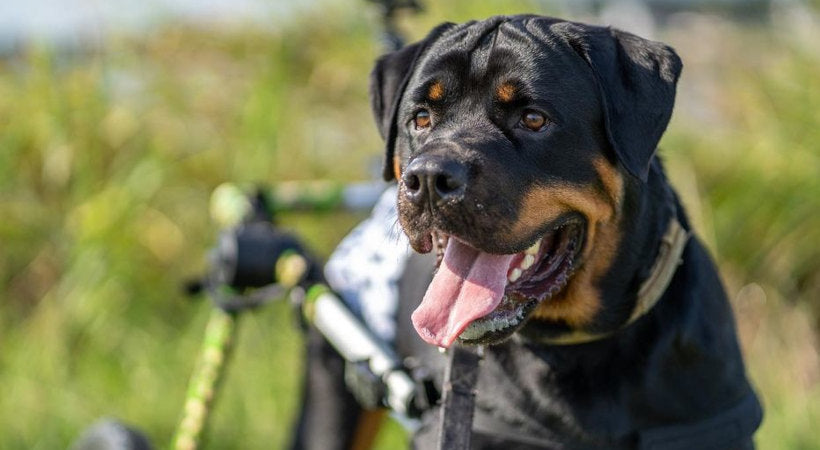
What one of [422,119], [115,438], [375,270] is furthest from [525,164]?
[115,438]

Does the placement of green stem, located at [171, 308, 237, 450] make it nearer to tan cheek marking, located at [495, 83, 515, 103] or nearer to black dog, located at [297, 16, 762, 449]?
black dog, located at [297, 16, 762, 449]

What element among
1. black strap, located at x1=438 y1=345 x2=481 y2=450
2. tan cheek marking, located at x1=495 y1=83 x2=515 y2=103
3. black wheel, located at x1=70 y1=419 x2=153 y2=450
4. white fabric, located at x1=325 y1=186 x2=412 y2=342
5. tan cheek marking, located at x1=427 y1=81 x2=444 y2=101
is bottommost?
black wheel, located at x1=70 y1=419 x2=153 y2=450

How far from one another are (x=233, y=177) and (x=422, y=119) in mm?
3375

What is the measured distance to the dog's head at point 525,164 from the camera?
2.16 meters

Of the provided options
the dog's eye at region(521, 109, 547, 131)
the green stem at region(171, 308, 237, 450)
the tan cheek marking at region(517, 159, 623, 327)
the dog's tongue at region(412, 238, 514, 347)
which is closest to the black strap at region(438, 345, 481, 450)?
the dog's tongue at region(412, 238, 514, 347)

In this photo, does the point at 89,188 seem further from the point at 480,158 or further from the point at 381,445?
the point at 480,158

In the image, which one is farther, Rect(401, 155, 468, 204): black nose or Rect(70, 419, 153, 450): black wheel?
Rect(70, 419, 153, 450): black wheel

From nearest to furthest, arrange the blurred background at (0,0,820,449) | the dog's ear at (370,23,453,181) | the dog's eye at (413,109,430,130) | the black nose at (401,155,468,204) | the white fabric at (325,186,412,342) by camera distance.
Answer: the black nose at (401,155,468,204), the dog's eye at (413,109,430,130), the dog's ear at (370,23,453,181), the white fabric at (325,186,412,342), the blurred background at (0,0,820,449)

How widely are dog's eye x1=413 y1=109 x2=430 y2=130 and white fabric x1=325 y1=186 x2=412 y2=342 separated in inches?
14.1

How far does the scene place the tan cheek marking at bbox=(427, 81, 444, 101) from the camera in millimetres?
2422

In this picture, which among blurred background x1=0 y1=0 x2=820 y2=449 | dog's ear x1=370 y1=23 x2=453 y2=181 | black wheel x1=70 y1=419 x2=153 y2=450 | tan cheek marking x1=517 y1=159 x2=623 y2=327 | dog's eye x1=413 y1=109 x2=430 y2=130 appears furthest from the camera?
blurred background x1=0 y1=0 x2=820 y2=449

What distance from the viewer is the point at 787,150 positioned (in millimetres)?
4941

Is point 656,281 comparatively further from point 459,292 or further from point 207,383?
point 207,383

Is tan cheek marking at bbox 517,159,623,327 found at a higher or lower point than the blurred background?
higher
